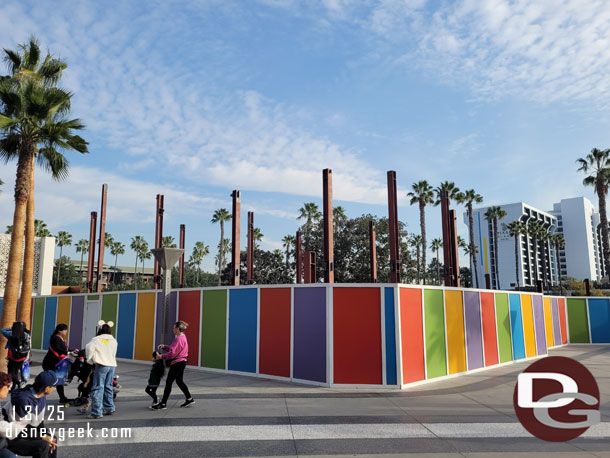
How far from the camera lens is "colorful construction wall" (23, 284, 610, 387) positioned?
11.3 m

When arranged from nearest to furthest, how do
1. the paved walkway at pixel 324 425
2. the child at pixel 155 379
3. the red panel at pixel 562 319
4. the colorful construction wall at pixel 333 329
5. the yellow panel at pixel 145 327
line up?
the paved walkway at pixel 324 425 → the child at pixel 155 379 → the colorful construction wall at pixel 333 329 → the yellow panel at pixel 145 327 → the red panel at pixel 562 319

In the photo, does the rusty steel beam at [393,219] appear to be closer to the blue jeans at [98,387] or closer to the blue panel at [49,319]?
the blue jeans at [98,387]

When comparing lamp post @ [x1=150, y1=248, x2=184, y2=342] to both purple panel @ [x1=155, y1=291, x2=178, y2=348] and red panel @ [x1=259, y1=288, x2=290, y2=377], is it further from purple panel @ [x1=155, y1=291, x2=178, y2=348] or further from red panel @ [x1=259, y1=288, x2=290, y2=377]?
red panel @ [x1=259, y1=288, x2=290, y2=377]

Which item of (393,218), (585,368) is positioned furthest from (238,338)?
(585,368)

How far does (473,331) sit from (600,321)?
15508 mm

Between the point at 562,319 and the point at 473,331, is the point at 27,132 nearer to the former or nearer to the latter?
the point at 473,331

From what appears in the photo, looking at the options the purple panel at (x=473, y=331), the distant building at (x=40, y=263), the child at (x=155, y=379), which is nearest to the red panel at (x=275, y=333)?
the child at (x=155, y=379)

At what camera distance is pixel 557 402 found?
8891mm

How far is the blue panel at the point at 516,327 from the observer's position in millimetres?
16750

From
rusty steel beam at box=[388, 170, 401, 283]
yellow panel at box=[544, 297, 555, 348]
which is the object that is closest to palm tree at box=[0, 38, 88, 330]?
→ rusty steel beam at box=[388, 170, 401, 283]

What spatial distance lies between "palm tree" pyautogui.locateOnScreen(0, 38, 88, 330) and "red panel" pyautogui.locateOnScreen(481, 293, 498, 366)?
51.3 ft

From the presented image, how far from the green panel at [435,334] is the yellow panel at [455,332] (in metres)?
0.36

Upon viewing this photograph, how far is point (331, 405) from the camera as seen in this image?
8961mm

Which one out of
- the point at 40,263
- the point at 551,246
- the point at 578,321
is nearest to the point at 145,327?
the point at 40,263
